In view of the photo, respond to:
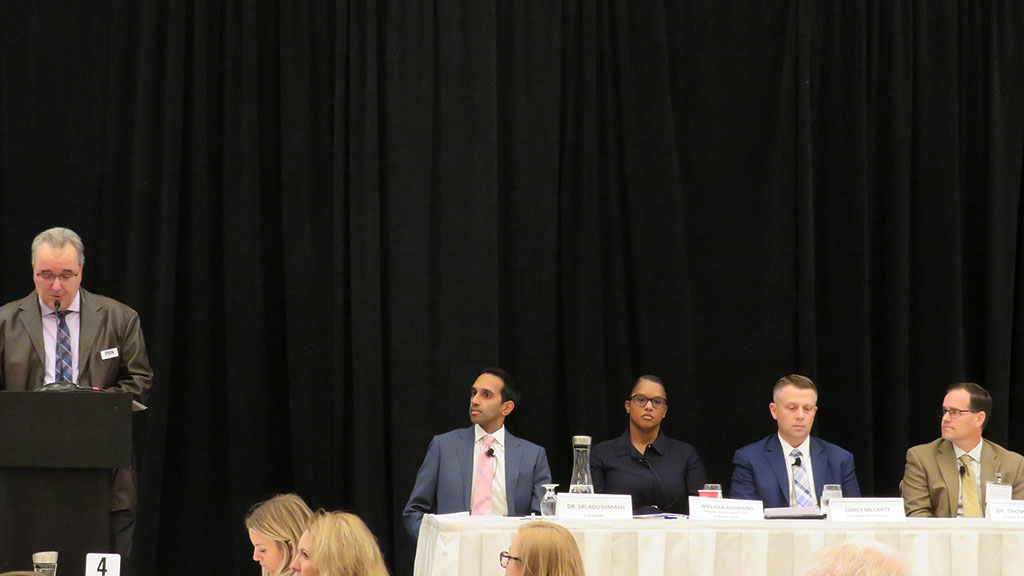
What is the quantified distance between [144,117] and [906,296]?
368 centimetres

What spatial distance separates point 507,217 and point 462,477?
4.86ft

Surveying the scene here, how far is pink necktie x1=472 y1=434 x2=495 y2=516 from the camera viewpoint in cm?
476

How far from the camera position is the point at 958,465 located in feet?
15.2

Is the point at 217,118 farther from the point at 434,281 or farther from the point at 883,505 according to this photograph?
the point at 883,505

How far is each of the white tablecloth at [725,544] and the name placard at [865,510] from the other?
0.05 meters

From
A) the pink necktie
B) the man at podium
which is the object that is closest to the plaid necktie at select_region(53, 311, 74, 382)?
the man at podium

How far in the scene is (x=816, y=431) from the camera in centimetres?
588

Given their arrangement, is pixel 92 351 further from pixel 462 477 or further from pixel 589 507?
pixel 589 507

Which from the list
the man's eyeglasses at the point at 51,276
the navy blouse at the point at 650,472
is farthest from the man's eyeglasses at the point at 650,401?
the man's eyeglasses at the point at 51,276

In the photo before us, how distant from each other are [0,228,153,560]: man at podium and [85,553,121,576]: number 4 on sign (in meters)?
0.95

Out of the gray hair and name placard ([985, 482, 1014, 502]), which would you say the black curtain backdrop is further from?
name placard ([985, 482, 1014, 502])

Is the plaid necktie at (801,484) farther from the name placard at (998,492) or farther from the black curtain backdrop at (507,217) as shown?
the black curtain backdrop at (507,217)

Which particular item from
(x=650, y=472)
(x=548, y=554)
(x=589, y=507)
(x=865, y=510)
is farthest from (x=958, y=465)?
(x=548, y=554)

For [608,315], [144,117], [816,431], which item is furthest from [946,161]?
[144,117]
